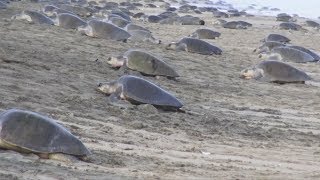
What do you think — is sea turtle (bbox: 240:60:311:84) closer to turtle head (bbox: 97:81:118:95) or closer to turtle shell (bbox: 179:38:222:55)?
turtle shell (bbox: 179:38:222:55)

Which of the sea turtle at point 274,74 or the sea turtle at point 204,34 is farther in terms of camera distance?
the sea turtle at point 204,34

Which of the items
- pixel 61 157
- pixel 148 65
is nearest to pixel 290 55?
pixel 148 65

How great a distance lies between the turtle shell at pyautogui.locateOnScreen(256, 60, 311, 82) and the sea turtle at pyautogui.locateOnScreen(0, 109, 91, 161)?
5573mm

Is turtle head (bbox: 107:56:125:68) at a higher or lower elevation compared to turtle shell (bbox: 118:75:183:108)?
lower

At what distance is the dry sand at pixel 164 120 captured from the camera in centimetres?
410

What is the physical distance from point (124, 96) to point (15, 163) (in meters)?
2.49

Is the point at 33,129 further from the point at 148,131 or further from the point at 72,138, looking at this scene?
the point at 148,131

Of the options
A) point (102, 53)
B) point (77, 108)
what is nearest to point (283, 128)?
point (77, 108)

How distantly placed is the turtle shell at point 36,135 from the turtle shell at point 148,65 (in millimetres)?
3854

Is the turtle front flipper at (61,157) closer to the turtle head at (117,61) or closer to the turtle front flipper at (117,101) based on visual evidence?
the turtle front flipper at (117,101)

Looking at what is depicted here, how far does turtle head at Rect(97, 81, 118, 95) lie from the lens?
6315mm

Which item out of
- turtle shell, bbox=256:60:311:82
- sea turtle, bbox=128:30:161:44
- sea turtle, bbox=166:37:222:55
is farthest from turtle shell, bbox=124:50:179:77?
sea turtle, bbox=128:30:161:44

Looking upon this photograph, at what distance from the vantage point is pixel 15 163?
379cm

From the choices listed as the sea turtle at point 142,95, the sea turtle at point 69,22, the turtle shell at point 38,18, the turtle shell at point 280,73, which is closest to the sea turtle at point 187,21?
the sea turtle at point 69,22
